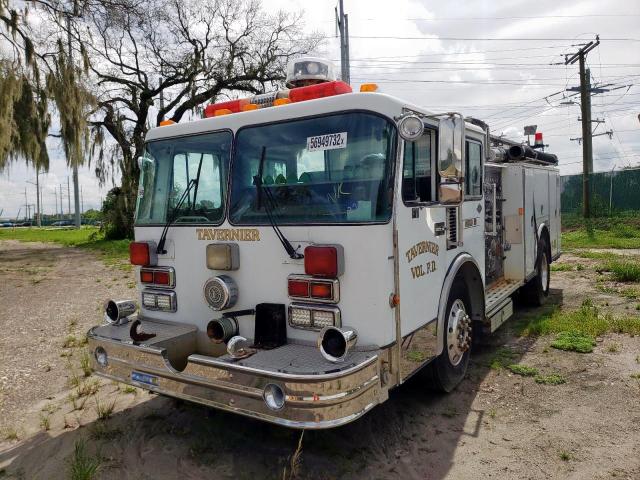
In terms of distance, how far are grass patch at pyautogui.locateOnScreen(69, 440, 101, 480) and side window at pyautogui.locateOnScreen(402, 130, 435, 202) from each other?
8.52ft

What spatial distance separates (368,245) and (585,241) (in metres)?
14.7

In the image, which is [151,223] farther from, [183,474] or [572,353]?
[572,353]

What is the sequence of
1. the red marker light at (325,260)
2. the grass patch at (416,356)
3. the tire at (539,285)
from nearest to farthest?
the red marker light at (325,260) → the grass patch at (416,356) → the tire at (539,285)

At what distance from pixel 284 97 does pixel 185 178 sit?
1.00 m

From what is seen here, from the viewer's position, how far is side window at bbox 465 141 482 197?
4.70 meters

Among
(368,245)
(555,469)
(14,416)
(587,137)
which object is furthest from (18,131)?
(587,137)

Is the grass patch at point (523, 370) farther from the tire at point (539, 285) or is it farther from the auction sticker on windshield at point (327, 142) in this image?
the auction sticker on windshield at point (327, 142)

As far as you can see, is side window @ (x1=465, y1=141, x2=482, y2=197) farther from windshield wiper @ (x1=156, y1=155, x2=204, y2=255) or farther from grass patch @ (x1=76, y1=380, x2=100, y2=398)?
grass patch @ (x1=76, y1=380, x2=100, y2=398)

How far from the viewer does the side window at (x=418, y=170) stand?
135 inches

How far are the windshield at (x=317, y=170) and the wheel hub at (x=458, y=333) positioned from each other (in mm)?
1517

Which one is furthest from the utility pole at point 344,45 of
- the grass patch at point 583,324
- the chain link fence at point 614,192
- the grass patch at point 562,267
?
the chain link fence at point 614,192

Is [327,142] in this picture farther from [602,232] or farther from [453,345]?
[602,232]

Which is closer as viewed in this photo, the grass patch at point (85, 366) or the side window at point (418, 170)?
the side window at point (418, 170)

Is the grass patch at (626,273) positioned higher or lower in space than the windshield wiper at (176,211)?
lower
